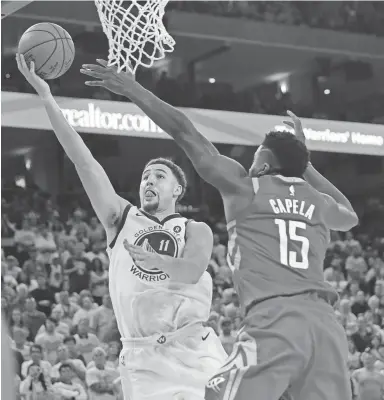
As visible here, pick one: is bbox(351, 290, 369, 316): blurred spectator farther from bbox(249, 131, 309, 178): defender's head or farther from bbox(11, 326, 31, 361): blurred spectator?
bbox(249, 131, 309, 178): defender's head

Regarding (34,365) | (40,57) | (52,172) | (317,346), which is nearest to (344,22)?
(52,172)

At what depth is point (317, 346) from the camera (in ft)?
10.3

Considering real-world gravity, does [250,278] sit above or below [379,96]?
below

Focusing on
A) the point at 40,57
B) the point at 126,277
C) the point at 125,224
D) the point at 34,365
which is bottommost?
the point at 34,365

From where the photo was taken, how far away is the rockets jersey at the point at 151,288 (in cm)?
412

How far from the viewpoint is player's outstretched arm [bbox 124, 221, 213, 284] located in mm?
3486

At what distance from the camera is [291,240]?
338 cm

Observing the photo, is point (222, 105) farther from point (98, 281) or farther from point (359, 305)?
point (98, 281)

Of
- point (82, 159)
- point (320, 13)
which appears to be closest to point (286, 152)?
point (82, 159)

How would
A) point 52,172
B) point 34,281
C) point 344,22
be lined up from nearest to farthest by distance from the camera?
point 34,281 → point 52,172 → point 344,22

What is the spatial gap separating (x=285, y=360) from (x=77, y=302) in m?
7.64

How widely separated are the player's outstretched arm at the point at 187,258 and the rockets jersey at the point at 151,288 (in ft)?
0.23

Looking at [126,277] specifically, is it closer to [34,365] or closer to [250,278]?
[250,278]

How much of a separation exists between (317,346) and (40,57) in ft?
6.87
